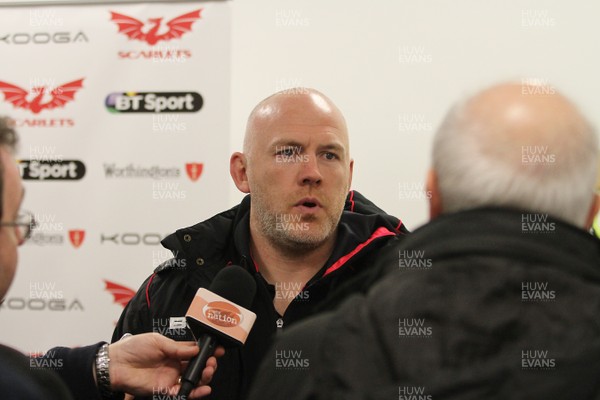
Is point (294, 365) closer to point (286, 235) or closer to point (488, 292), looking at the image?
point (488, 292)

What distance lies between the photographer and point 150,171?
100 inches

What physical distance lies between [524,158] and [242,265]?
3.55 ft

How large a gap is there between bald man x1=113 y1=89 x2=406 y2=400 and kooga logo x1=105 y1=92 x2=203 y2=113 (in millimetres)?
770

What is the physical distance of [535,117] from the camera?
77cm

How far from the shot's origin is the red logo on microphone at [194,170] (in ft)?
8.24

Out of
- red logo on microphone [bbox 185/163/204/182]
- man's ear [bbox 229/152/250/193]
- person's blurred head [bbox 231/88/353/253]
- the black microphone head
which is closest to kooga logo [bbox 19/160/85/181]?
red logo on microphone [bbox 185/163/204/182]

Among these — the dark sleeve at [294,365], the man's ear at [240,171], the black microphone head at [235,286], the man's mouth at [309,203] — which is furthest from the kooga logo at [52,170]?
the dark sleeve at [294,365]

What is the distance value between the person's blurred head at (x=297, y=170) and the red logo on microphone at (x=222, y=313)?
0.45 meters

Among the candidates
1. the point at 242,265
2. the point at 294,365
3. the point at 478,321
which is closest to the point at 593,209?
the point at 478,321

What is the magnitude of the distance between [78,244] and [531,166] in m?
2.15

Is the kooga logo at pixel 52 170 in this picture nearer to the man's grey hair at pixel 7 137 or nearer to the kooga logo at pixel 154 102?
the kooga logo at pixel 154 102

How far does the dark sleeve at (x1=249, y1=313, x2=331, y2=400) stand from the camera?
763mm

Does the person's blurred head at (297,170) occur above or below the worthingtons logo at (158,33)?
below

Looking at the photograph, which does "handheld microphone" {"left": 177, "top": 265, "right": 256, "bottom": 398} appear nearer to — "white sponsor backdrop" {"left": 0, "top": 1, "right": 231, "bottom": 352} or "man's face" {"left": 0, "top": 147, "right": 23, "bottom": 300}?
"man's face" {"left": 0, "top": 147, "right": 23, "bottom": 300}
